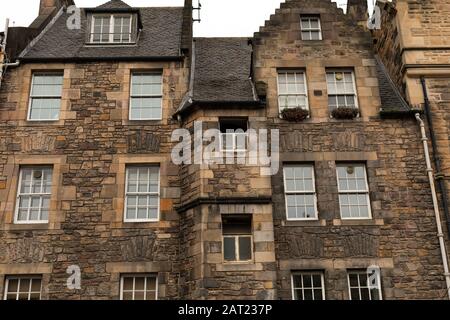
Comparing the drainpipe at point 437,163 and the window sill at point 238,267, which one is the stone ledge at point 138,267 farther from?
the drainpipe at point 437,163

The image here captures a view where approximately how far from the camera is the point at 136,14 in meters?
19.8

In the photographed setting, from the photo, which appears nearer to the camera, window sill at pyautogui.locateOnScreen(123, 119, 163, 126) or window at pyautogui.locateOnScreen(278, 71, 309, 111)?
window sill at pyautogui.locateOnScreen(123, 119, 163, 126)

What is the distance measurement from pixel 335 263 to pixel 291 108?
4642 mm

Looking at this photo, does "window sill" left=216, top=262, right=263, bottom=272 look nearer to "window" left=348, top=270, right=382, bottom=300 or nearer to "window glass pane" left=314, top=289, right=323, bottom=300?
"window glass pane" left=314, top=289, right=323, bottom=300

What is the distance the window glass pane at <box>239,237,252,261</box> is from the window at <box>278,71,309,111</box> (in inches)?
166

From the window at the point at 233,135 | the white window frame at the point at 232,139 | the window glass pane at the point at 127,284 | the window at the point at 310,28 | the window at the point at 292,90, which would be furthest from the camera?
the window at the point at 310,28

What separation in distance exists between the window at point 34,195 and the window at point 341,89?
28.1ft

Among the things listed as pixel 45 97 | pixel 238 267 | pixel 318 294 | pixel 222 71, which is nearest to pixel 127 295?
pixel 238 267

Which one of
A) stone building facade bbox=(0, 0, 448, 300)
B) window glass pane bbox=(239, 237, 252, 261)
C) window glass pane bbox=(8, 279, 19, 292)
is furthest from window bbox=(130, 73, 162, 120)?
window glass pane bbox=(8, 279, 19, 292)

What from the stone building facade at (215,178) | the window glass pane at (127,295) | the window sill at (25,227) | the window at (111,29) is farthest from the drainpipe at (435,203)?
the window sill at (25,227)

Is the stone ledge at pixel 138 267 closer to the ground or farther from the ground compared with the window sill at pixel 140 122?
closer to the ground

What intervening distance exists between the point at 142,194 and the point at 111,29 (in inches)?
261

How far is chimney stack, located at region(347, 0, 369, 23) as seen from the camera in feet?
74.7

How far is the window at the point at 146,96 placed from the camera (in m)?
17.3
